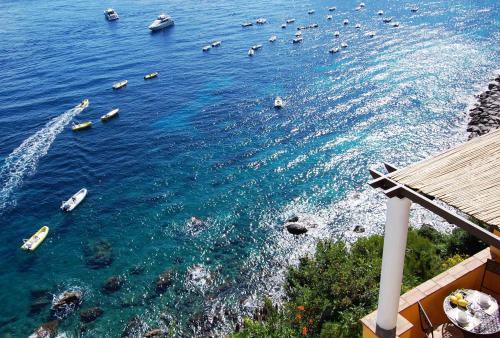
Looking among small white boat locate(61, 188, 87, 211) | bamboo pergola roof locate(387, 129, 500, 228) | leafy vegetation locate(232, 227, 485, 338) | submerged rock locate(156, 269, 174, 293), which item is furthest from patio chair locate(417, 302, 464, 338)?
small white boat locate(61, 188, 87, 211)

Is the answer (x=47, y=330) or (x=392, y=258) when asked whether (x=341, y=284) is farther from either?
(x=47, y=330)

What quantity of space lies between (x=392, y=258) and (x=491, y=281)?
249 inches

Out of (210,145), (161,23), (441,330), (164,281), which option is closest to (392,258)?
(441,330)

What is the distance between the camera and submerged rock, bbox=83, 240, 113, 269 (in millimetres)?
34000

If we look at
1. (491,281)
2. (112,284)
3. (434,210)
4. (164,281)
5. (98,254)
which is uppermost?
(434,210)

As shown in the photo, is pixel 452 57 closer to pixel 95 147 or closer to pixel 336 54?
pixel 336 54

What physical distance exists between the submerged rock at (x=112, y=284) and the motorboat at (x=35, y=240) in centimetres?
902

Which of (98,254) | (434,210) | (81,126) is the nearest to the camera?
(434,210)

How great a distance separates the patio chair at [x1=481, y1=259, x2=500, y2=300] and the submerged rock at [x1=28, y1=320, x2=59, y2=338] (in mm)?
27130

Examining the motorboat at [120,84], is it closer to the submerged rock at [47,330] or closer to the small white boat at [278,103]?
the small white boat at [278,103]

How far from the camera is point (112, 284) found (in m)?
31.7

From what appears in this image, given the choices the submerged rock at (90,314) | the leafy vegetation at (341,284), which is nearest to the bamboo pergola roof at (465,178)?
the leafy vegetation at (341,284)

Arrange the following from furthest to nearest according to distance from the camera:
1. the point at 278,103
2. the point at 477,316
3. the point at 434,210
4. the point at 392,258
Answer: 1. the point at 278,103
2. the point at 477,316
3. the point at 392,258
4. the point at 434,210

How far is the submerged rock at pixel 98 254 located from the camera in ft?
112
